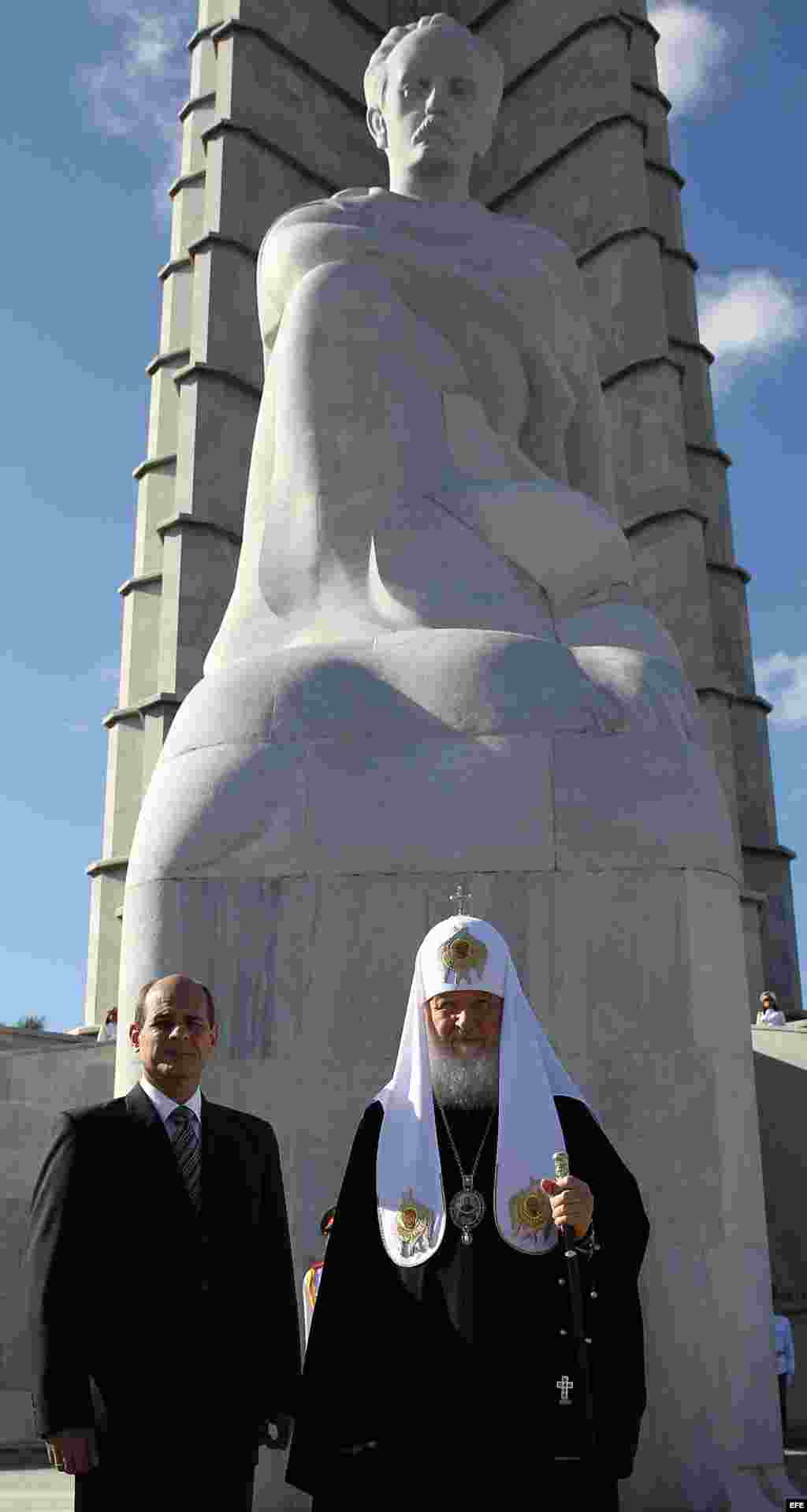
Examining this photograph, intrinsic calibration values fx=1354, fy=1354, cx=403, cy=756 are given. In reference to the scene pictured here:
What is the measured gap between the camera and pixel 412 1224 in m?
2.57

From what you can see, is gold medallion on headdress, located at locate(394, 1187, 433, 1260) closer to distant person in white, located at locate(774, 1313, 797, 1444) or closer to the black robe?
the black robe

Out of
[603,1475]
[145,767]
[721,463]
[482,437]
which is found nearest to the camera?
[603,1475]

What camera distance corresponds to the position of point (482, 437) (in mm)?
6102

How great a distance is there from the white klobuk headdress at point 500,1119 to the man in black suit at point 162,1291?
36cm

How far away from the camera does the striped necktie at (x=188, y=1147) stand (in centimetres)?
277

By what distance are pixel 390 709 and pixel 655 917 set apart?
3.72ft

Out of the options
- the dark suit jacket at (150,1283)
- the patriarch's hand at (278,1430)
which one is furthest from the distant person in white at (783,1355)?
the dark suit jacket at (150,1283)

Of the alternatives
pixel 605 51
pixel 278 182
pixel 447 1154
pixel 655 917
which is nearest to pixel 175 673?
pixel 278 182


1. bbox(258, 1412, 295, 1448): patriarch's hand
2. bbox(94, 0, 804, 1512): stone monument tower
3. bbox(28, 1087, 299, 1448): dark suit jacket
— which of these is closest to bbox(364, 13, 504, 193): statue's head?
bbox(94, 0, 804, 1512): stone monument tower

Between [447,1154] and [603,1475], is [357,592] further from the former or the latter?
[603,1475]

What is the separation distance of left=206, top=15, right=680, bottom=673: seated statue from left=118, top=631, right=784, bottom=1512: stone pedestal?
61cm

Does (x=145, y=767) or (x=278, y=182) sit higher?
(x=278, y=182)

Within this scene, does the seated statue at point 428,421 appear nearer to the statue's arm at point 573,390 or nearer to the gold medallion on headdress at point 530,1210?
the statue's arm at point 573,390

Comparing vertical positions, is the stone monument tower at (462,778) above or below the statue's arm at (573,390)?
below
